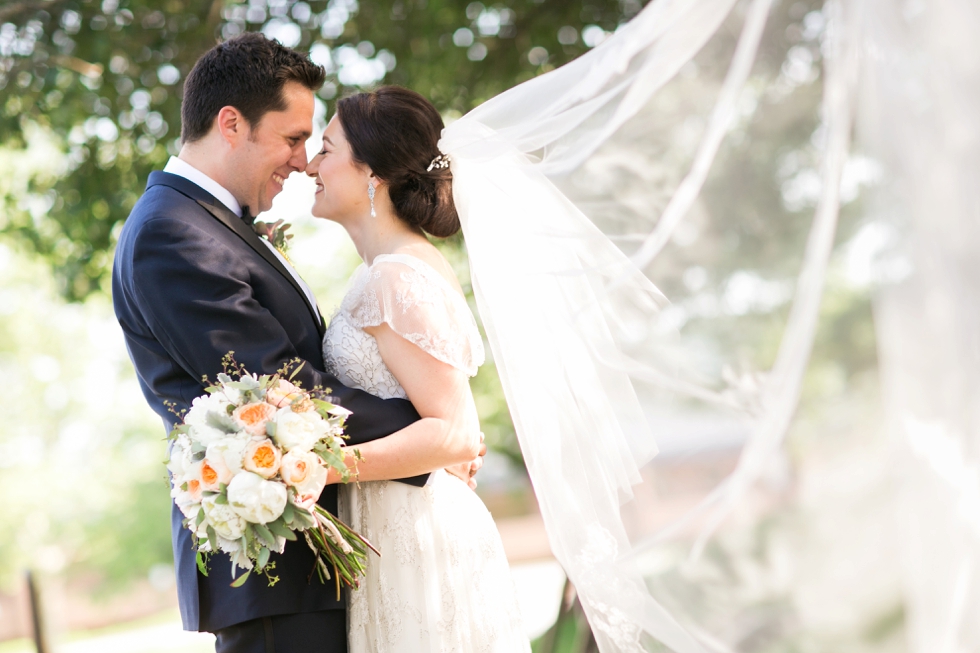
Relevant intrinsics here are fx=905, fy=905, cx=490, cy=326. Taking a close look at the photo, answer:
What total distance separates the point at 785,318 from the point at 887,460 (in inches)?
13.4

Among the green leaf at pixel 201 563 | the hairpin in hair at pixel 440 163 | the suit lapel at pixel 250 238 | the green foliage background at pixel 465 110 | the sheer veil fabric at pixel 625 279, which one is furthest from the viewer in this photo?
the hairpin in hair at pixel 440 163

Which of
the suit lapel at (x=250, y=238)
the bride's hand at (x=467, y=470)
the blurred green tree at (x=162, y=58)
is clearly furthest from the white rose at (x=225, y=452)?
the blurred green tree at (x=162, y=58)

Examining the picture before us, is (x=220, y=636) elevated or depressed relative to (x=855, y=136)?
depressed

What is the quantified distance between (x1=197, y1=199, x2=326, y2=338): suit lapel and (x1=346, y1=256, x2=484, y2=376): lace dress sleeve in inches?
7.2

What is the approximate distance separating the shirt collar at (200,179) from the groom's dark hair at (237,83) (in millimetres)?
164

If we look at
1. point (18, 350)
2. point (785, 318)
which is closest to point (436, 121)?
point (785, 318)

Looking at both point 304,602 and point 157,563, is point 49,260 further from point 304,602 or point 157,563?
point 157,563

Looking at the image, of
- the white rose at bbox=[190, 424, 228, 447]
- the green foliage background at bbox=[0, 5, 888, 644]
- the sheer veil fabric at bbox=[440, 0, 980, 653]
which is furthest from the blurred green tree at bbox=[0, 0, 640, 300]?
the white rose at bbox=[190, 424, 228, 447]

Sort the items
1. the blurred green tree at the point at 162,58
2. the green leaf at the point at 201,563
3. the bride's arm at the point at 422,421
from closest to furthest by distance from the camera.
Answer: the green leaf at the point at 201,563
the bride's arm at the point at 422,421
the blurred green tree at the point at 162,58

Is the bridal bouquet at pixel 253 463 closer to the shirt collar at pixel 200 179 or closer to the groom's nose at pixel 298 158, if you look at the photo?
the shirt collar at pixel 200 179

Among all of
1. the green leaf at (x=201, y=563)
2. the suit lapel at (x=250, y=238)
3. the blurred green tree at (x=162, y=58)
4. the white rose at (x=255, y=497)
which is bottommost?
the green leaf at (x=201, y=563)

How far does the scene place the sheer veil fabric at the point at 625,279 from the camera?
5.65 feet

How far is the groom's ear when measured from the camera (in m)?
3.31

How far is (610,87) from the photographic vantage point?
2.40 meters
